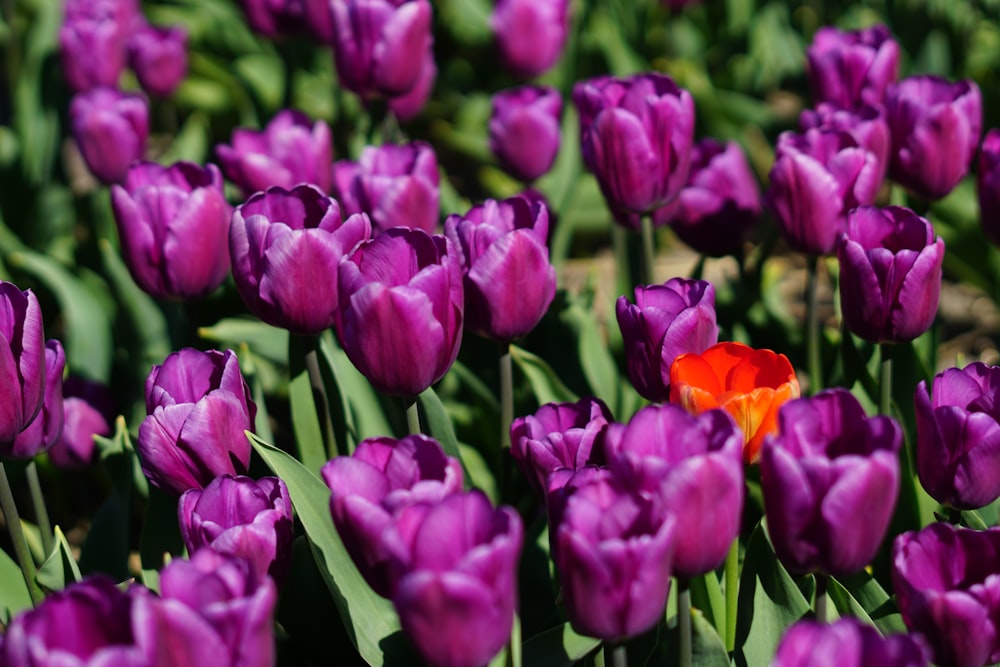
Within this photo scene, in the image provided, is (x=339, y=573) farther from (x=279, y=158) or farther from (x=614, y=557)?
(x=279, y=158)

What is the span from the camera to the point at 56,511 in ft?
7.28

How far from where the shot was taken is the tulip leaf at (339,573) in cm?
121

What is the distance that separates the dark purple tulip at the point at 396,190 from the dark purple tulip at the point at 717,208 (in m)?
0.38

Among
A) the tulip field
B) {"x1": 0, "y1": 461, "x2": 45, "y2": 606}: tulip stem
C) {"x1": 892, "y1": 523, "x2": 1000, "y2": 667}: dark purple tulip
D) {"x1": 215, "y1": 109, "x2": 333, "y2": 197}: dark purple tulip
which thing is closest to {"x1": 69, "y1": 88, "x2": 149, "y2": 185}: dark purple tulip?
the tulip field

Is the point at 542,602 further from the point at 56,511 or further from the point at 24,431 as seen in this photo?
the point at 56,511

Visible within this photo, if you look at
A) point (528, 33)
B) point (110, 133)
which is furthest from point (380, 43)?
point (528, 33)

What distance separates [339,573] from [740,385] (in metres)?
0.45

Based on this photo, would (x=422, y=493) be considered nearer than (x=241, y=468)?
Yes

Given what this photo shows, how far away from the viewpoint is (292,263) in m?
1.29

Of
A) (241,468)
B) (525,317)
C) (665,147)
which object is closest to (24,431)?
(241,468)

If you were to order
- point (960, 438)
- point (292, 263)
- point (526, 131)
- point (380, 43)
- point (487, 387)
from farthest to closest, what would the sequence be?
point (526, 131)
point (380, 43)
point (487, 387)
point (292, 263)
point (960, 438)

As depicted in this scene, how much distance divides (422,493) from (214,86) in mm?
3136

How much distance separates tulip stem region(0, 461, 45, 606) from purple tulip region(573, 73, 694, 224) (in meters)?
0.88

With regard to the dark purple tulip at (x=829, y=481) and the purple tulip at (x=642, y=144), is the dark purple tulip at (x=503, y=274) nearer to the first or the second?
the purple tulip at (x=642, y=144)
